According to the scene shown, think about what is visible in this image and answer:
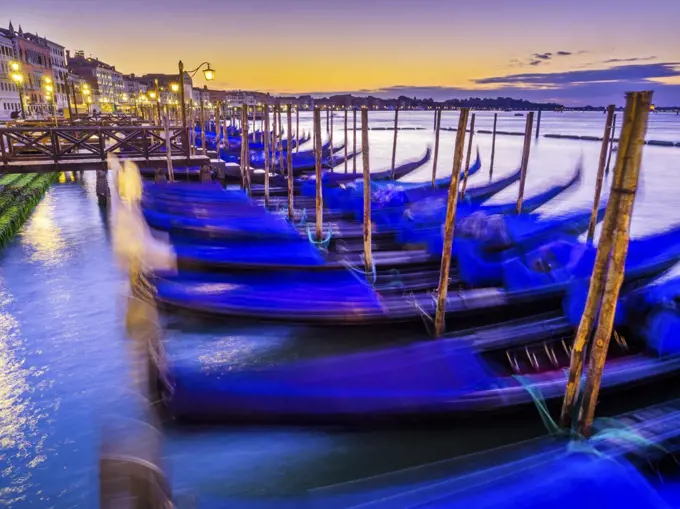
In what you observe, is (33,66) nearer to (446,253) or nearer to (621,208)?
(446,253)

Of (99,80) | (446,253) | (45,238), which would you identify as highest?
(99,80)

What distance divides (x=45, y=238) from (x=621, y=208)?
1041cm

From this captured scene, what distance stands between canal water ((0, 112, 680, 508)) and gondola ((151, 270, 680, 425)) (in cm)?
23

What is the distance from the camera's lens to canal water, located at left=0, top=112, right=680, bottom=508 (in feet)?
12.1

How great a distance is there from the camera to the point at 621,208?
2.91 meters

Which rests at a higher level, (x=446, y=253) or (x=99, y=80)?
(x=99, y=80)

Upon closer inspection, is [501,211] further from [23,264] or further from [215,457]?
[23,264]

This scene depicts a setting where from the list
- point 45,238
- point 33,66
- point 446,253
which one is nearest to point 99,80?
point 33,66

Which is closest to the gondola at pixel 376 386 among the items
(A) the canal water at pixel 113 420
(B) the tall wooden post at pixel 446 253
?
(A) the canal water at pixel 113 420

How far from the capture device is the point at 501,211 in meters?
9.88

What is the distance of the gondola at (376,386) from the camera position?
12.2 ft

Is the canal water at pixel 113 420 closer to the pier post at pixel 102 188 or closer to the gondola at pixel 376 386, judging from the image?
the gondola at pixel 376 386

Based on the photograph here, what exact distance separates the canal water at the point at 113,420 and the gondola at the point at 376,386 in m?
0.23

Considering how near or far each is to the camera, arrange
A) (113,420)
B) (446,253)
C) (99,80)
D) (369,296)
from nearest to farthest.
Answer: (113,420) < (446,253) < (369,296) < (99,80)
